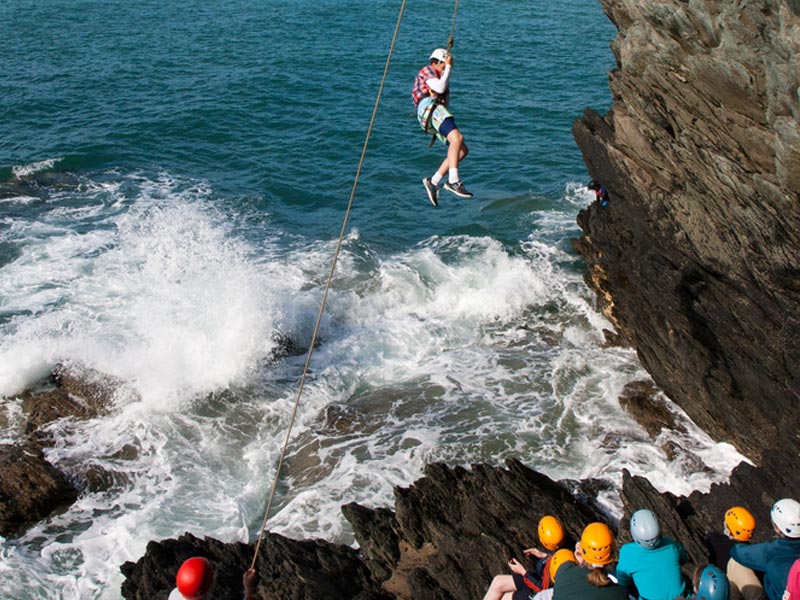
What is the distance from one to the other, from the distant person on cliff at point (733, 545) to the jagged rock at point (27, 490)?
11.5 meters

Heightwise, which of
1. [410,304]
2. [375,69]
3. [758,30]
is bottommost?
[410,304]

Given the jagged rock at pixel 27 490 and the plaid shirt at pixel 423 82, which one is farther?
the jagged rock at pixel 27 490

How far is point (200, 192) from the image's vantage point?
94.6 feet

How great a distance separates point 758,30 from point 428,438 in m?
10.00

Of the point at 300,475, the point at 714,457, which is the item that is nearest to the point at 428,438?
the point at 300,475

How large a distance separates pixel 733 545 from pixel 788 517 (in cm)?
125

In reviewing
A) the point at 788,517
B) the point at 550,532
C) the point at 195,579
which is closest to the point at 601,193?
the point at 550,532

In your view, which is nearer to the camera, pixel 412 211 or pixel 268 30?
pixel 412 211

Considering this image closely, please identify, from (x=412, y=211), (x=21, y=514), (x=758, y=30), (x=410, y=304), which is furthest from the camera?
(x=412, y=211)

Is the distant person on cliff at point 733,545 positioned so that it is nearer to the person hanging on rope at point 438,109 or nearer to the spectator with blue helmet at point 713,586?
the spectator with blue helmet at point 713,586

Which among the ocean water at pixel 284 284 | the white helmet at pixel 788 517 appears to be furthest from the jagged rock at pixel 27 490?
the white helmet at pixel 788 517

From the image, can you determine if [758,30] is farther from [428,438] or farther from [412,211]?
[412,211]

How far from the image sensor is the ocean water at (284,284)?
1538cm

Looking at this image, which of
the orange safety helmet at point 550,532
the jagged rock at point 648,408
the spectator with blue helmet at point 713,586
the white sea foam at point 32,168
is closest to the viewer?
the spectator with blue helmet at point 713,586
